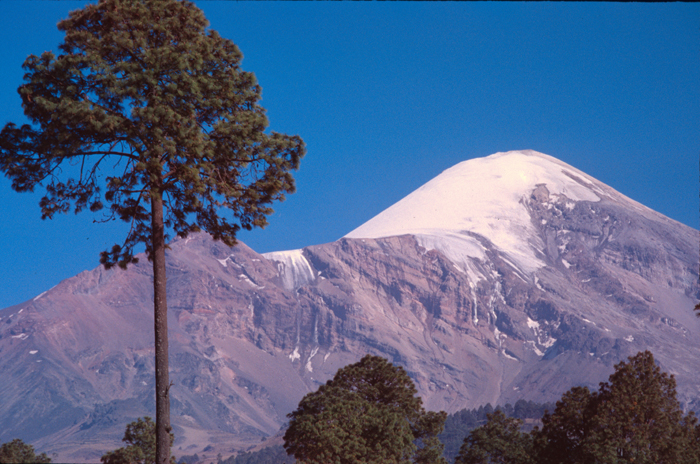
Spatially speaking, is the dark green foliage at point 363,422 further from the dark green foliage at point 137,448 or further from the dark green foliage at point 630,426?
the dark green foliage at point 137,448

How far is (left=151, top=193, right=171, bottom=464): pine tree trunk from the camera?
64.4 feet

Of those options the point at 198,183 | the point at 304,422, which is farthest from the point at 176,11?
the point at 304,422

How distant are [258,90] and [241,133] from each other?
2.09m

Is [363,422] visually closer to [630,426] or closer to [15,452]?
[630,426]

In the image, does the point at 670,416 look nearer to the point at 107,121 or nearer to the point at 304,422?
the point at 304,422

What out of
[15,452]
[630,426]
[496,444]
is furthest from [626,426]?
[15,452]

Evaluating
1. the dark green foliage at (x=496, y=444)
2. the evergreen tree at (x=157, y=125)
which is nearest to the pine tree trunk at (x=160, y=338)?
the evergreen tree at (x=157, y=125)

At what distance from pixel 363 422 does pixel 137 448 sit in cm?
2266

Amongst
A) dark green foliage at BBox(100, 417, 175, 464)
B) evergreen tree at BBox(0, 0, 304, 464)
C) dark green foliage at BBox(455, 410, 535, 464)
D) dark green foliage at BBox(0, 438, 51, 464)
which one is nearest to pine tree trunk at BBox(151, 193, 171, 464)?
evergreen tree at BBox(0, 0, 304, 464)

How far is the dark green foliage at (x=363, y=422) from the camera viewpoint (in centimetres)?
5047

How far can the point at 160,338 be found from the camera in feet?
66.1

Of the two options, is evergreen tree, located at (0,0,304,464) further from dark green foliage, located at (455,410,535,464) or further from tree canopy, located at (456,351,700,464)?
dark green foliage, located at (455,410,535,464)

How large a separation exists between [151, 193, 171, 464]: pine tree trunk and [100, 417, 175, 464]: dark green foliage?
1789 inches

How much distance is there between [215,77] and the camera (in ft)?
71.8
